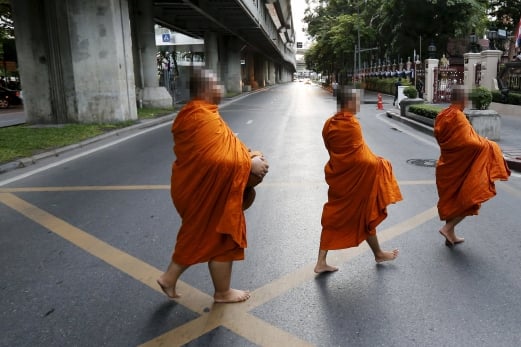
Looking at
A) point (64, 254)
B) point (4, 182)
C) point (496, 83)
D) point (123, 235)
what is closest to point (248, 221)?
point (123, 235)

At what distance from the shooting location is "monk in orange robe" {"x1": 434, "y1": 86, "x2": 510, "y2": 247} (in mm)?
4328

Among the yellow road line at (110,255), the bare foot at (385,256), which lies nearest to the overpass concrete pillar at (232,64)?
the yellow road line at (110,255)

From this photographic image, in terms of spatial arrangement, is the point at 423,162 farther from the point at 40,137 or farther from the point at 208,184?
the point at 40,137

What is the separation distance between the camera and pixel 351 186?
3771mm

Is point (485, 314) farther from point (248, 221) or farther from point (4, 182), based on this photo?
point (4, 182)

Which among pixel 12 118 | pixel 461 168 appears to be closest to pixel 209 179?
pixel 461 168

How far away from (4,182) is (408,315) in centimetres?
667

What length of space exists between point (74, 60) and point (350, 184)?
44.2 feet

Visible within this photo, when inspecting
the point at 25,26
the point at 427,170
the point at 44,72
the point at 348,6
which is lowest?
the point at 427,170

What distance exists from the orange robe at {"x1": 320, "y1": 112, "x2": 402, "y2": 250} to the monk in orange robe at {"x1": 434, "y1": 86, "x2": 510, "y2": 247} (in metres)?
0.84

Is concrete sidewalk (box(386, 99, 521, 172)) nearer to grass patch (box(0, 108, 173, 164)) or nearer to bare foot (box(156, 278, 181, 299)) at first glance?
bare foot (box(156, 278, 181, 299))

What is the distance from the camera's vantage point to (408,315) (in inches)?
125

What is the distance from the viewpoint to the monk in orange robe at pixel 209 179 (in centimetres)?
296

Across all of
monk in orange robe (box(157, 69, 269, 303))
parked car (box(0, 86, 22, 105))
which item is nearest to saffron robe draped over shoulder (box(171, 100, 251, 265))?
monk in orange robe (box(157, 69, 269, 303))
